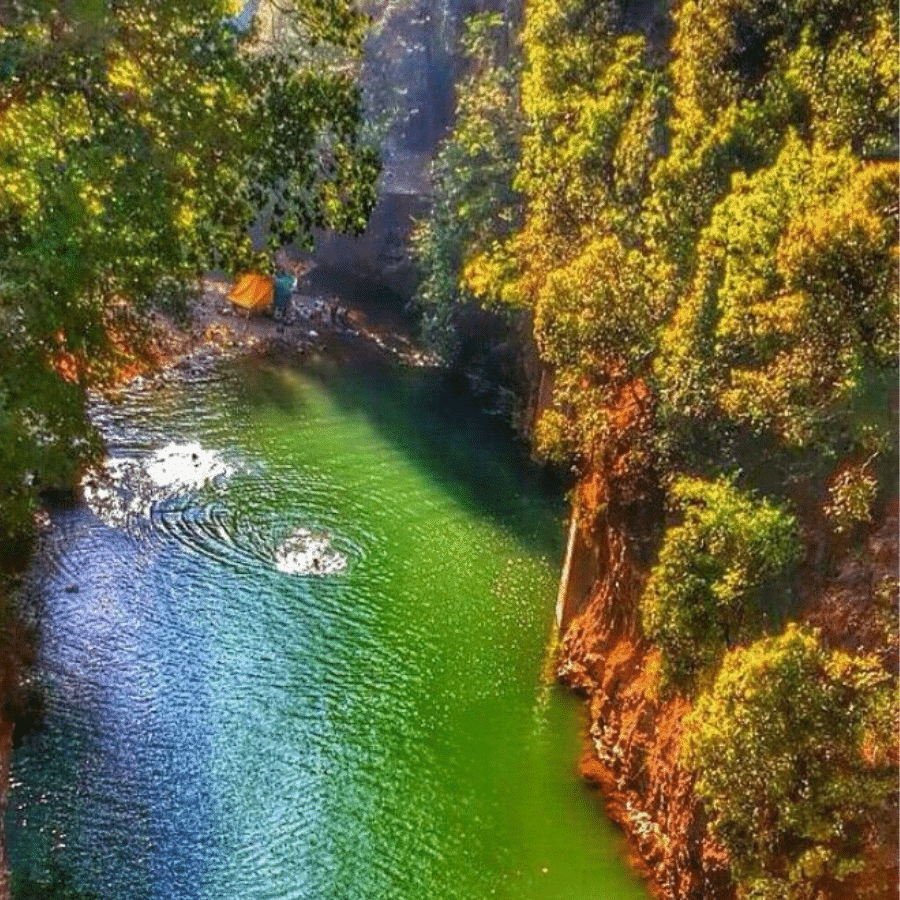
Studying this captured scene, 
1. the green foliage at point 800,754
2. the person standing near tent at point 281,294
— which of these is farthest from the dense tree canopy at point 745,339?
the person standing near tent at point 281,294

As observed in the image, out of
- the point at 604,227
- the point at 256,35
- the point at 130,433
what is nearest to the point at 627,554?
the point at 604,227

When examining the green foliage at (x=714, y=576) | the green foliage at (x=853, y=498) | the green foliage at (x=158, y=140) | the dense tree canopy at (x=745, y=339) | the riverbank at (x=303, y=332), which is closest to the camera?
the green foliage at (x=158, y=140)

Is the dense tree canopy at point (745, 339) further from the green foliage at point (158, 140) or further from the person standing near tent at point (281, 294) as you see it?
the person standing near tent at point (281, 294)

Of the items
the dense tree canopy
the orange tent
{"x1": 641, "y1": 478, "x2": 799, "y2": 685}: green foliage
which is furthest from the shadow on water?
{"x1": 641, "y1": 478, "x2": 799, "y2": 685}: green foliage

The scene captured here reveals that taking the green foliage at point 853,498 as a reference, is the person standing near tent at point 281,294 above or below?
below

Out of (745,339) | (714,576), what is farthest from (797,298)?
(714,576)

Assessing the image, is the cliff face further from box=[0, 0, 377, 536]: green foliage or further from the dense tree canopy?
box=[0, 0, 377, 536]: green foliage
